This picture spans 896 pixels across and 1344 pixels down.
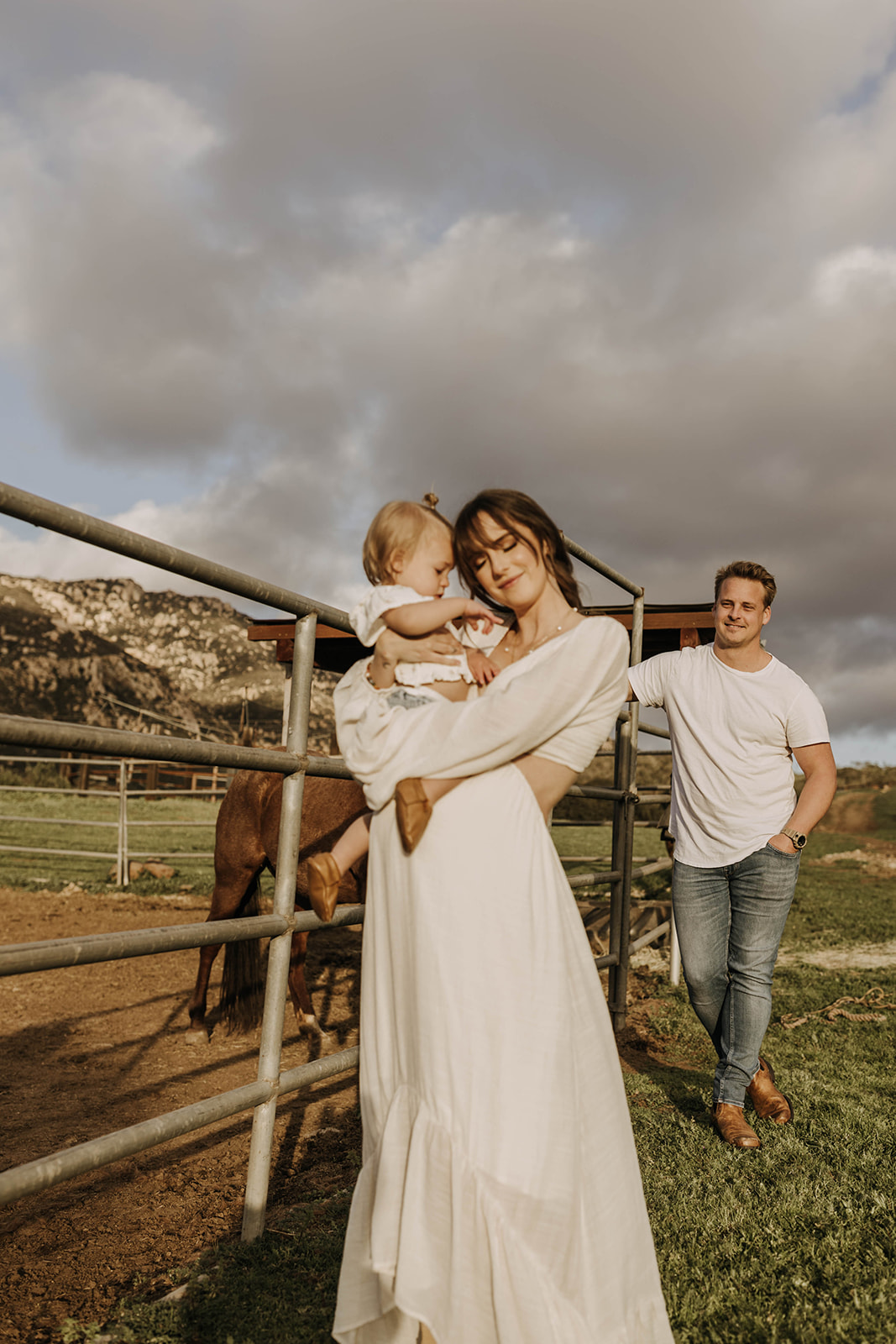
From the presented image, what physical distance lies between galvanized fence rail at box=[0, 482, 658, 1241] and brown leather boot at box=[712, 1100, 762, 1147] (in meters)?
1.26

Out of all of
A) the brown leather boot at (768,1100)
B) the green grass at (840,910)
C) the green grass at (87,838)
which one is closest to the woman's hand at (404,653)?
the brown leather boot at (768,1100)

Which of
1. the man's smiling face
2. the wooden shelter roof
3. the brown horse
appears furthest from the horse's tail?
the man's smiling face

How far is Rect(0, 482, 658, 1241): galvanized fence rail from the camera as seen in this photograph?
142 centimetres

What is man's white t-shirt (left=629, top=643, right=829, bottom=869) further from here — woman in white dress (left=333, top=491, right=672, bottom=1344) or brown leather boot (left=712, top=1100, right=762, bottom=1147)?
woman in white dress (left=333, top=491, right=672, bottom=1344)

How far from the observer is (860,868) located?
13.9 m

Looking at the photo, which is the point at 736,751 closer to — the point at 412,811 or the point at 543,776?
the point at 543,776

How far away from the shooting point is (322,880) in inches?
55.5

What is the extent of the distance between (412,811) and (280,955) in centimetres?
100

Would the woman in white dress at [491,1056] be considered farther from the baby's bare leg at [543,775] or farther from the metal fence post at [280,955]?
the metal fence post at [280,955]

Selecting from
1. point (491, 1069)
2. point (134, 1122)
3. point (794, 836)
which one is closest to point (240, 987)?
point (134, 1122)

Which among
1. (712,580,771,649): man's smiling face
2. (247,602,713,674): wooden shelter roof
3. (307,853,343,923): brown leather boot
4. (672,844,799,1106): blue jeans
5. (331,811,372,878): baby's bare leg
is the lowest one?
(672,844,799,1106): blue jeans

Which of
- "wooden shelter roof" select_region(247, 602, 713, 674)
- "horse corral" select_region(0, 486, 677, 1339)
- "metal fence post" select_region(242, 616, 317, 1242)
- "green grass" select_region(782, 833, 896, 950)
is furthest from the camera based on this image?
"green grass" select_region(782, 833, 896, 950)

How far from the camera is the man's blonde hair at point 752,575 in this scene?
3000mm

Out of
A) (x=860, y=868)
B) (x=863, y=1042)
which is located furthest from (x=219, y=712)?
(x=863, y=1042)
